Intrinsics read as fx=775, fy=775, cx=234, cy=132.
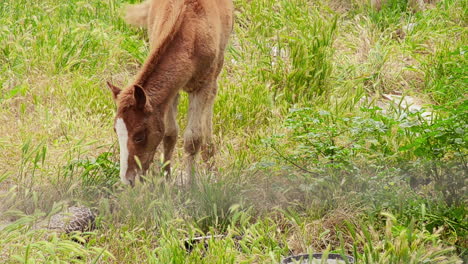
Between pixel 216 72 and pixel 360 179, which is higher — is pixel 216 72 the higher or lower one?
the higher one

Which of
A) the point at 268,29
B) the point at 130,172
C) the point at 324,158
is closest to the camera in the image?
the point at 130,172

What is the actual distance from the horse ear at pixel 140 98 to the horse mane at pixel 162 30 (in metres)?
0.26

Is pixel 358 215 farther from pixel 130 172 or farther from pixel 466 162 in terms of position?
pixel 130 172

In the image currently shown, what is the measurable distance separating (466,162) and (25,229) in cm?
321

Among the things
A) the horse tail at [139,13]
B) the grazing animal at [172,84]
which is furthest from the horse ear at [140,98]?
the horse tail at [139,13]

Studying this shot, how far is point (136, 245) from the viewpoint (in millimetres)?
5410

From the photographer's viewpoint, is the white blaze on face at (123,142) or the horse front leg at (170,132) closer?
the white blaze on face at (123,142)

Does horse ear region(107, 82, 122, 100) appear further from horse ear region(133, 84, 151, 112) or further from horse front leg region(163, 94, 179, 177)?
horse front leg region(163, 94, 179, 177)

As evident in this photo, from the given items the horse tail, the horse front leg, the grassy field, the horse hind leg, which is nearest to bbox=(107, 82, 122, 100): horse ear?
the grassy field

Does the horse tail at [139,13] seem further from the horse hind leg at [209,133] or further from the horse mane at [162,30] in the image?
the horse hind leg at [209,133]

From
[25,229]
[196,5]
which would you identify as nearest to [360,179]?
[196,5]

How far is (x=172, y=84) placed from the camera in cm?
608

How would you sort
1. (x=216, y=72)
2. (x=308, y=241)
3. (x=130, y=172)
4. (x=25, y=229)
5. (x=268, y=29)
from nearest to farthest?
1. (x=25, y=229)
2. (x=308, y=241)
3. (x=130, y=172)
4. (x=216, y=72)
5. (x=268, y=29)

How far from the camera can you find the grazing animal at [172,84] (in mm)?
5719
